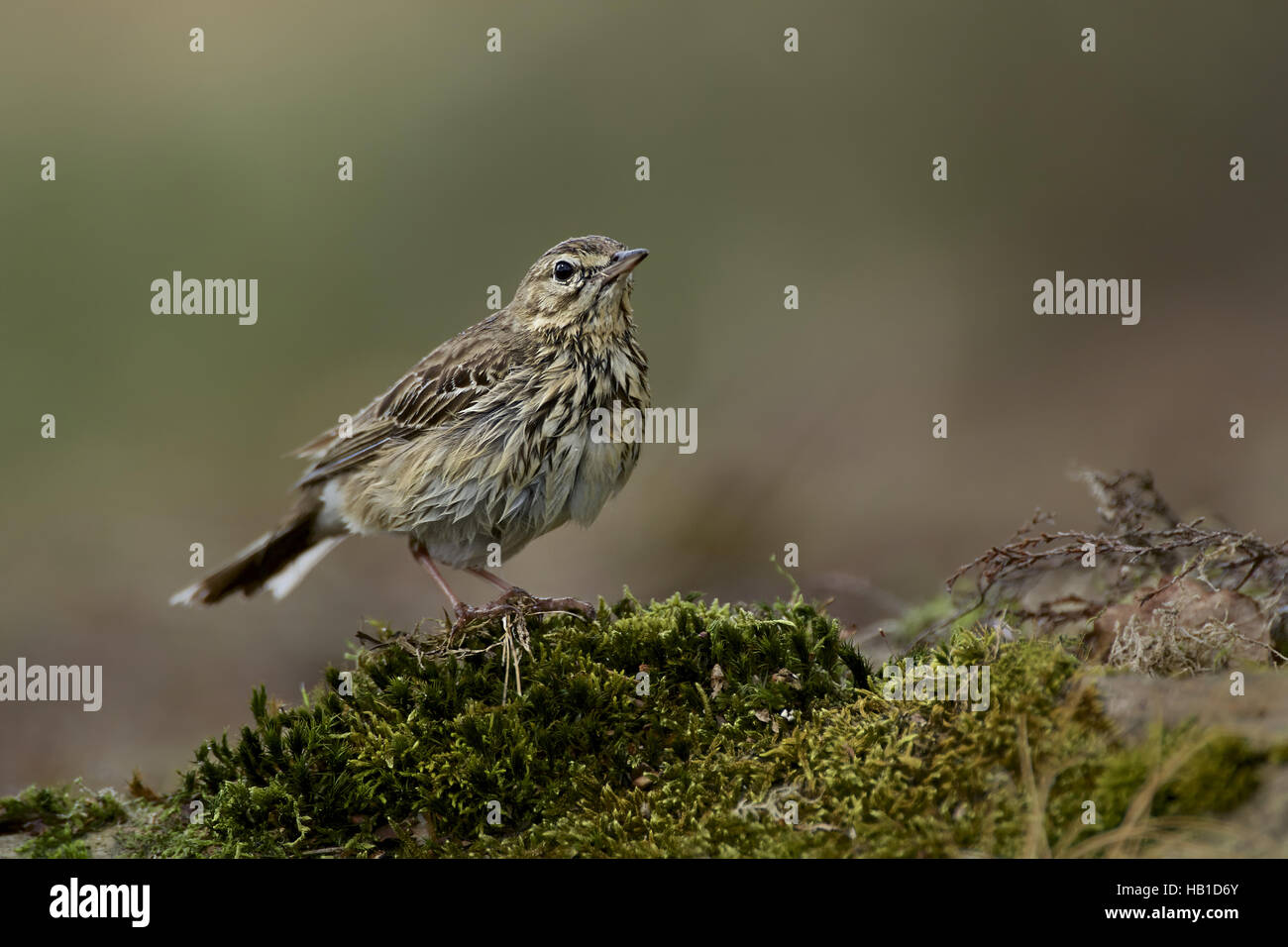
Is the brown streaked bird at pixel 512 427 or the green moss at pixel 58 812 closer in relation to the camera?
the green moss at pixel 58 812

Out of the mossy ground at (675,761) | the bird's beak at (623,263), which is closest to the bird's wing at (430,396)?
the bird's beak at (623,263)

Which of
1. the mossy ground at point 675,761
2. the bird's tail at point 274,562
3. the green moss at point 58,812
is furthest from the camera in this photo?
the bird's tail at point 274,562

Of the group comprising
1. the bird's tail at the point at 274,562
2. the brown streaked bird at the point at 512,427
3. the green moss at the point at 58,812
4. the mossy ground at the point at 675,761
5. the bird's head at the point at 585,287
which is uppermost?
the bird's head at the point at 585,287

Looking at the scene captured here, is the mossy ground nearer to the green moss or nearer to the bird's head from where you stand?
the green moss

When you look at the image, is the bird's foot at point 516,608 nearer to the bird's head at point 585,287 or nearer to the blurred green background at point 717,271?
the bird's head at point 585,287

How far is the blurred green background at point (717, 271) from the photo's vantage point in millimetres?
11367

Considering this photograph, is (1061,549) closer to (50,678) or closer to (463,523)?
(463,523)

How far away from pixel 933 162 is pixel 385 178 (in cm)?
713

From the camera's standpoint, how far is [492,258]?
1317 cm

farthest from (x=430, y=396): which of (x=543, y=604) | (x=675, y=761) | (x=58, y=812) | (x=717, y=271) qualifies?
(x=717, y=271)

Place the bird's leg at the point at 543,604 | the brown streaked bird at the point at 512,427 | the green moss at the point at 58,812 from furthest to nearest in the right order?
the brown streaked bird at the point at 512,427 → the bird's leg at the point at 543,604 → the green moss at the point at 58,812

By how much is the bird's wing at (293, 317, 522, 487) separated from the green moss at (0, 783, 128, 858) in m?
2.42

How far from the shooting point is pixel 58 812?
4.42m
